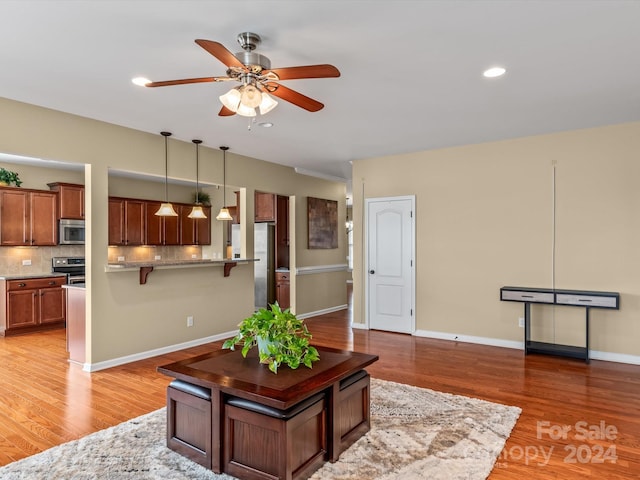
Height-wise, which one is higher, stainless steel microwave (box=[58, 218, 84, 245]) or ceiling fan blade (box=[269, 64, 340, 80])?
ceiling fan blade (box=[269, 64, 340, 80])

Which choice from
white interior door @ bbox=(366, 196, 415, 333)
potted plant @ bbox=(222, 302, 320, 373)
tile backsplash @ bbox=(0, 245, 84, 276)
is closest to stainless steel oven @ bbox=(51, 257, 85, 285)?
tile backsplash @ bbox=(0, 245, 84, 276)

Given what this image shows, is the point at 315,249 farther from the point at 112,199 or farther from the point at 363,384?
the point at 363,384

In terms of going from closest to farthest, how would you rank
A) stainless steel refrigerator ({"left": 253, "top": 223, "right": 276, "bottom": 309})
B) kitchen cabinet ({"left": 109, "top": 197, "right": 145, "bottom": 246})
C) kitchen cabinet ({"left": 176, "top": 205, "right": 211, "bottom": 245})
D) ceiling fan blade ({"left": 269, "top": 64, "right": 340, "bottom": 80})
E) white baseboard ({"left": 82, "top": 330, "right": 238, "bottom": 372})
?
ceiling fan blade ({"left": 269, "top": 64, "right": 340, "bottom": 80})
white baseboard ({"left": 82, "top": 330, "right": 238, "bottom": 372})
kitchen cabinet ({"left": 109, "top": 197, "right": 145, "bottom": 246})
stainless steel refrigerator ({"left": 253, "top": 223, "right": 276, "bottom": 309})
kitchen cabinet ({"left": 176, "top": 205, "right": 211, "bottom": 245})

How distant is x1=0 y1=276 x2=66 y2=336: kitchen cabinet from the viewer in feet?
20.1

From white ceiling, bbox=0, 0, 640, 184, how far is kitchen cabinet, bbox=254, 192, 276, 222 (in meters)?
3.15

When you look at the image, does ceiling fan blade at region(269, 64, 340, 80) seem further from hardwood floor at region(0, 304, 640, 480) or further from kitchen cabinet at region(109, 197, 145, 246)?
kitchen cabinet at region(109, 197, 145, 246)

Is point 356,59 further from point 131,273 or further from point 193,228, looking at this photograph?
point 193,228

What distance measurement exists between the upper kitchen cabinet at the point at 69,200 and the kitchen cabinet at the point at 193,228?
1.79 m

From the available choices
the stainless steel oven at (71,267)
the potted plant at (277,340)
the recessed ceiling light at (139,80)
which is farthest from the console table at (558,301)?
the stainless steel oven at (71,267)

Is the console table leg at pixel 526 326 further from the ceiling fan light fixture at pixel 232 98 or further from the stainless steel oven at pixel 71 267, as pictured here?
the stainless steel oven at pixel 71 267

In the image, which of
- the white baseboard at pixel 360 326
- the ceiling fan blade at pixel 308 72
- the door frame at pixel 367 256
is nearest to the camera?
the ceiling fan blade at pixel 308 72

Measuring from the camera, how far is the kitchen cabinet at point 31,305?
6117 millimetres

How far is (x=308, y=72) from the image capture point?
7.89 ft

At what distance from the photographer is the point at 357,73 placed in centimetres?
322
